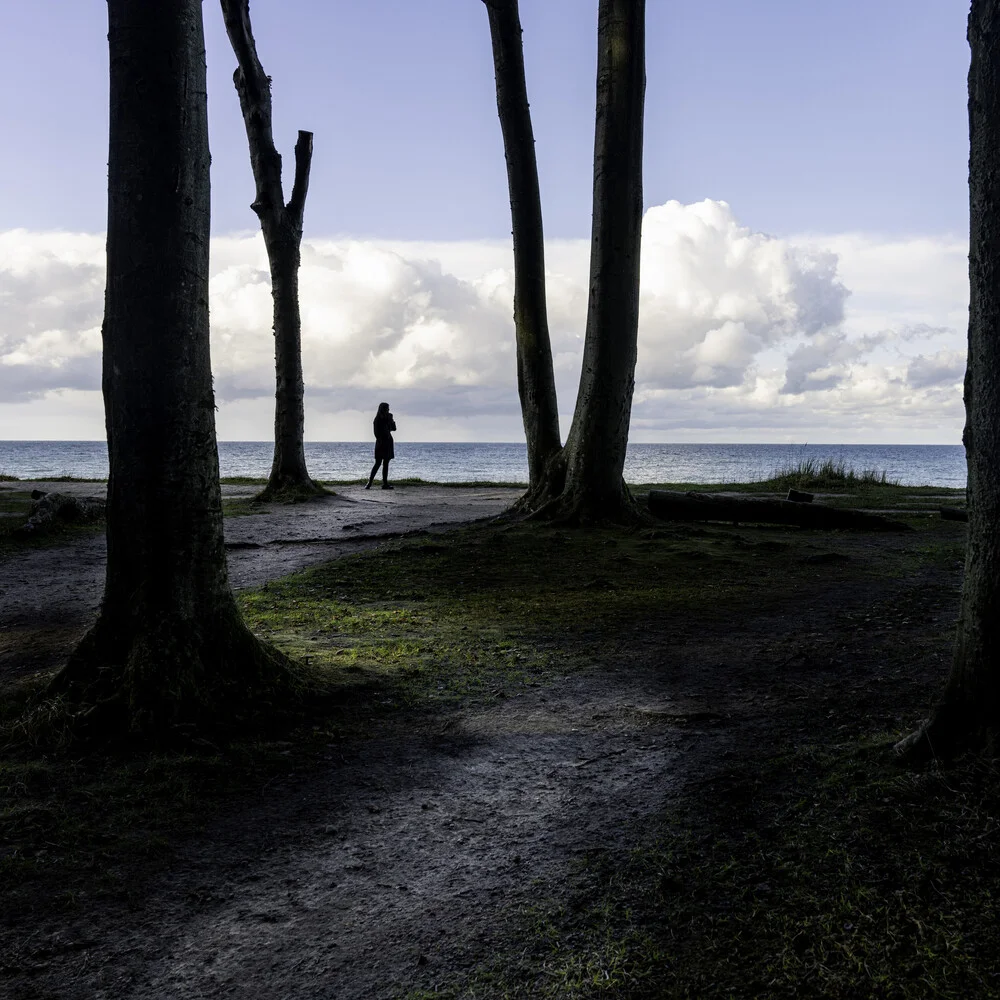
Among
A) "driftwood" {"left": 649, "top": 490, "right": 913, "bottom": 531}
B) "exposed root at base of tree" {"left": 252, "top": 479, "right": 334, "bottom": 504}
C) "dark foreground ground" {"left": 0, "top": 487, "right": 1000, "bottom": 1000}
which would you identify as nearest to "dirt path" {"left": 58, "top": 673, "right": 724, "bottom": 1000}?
"dark foreground ground" {"left": 0, "top": 487, "right": 1000, "bottom": 1000}

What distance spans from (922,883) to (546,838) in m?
1.33

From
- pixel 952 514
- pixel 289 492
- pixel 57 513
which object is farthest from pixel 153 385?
pixel 289 492

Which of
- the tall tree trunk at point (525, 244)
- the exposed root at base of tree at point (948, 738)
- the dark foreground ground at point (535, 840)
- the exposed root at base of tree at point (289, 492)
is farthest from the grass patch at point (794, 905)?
the exposed root at base of tree at point (289, 492)

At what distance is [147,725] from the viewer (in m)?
4.57

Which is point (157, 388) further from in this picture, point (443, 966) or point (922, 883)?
point (922, 883)

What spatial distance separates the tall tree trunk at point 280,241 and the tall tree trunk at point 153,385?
13626 mm

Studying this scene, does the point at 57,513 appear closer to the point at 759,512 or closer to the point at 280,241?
the point at 280,241

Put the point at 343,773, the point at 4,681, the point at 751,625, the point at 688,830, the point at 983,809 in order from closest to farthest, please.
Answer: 1. the point at 983,809
2. the point at 688,830
3. the point at 343,773
4. the point at 4,681
5. the point at 751,625

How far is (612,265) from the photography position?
1220cm

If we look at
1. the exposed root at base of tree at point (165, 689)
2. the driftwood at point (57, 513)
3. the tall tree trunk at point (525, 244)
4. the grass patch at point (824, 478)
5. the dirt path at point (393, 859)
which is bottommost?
the dirt path at point (393, 859)

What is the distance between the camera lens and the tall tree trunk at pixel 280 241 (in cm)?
1831

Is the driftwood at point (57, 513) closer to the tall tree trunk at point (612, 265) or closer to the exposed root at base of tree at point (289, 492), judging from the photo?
the exposed root at base of tree at point (289, 492)

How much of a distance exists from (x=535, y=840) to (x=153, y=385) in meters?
3.06

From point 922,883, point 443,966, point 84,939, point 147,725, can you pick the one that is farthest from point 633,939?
point 147,725
